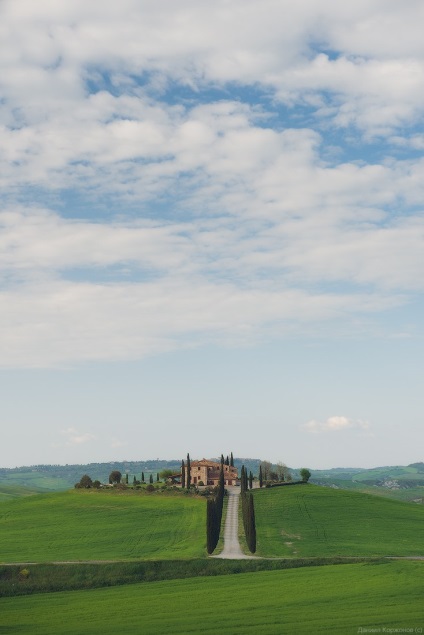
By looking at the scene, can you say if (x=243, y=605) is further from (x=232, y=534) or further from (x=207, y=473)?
(x=207, y=473)

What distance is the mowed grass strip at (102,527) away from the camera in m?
87.1

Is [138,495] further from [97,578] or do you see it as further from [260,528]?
[97,578]

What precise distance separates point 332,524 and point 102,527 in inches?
1392

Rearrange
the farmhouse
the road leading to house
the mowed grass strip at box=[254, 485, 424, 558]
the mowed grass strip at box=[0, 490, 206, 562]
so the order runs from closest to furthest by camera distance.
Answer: the road leading to house → the mowed grass strip at box=[254, 485, 424, 558] → the mowed grass strip at box=[0, 490, 206, 562] → the farmhouse

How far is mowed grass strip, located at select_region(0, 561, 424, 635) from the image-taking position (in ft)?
154

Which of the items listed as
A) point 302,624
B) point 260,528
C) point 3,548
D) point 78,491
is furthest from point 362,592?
point 78,491

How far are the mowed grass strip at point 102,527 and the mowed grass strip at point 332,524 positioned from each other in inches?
425

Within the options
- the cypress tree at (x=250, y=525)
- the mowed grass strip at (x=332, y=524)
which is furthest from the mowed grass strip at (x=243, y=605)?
the cypress tree at (x=250, y=525)

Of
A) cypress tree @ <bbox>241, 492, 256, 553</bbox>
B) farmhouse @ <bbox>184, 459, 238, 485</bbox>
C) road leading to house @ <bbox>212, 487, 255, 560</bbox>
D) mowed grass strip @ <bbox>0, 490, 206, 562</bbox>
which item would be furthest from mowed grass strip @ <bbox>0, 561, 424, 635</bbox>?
farmhouse @ <bbox>184, 459, 238, 485</bbox>

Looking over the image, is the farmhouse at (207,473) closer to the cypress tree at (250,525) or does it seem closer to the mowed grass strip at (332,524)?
the mowed grass strip at (332,524)

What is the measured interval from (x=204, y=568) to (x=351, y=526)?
38.7 metres

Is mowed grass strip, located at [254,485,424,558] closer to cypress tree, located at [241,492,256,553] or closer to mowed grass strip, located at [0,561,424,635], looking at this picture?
cypress tree, located at [241,492,256,553]

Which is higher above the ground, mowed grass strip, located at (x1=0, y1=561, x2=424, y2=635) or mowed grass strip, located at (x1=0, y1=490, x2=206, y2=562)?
mowed grass strip, located at (x1=0, y1=490, x2=206, y2=562)

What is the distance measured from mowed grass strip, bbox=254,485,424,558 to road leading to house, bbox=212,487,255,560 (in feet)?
9.81
